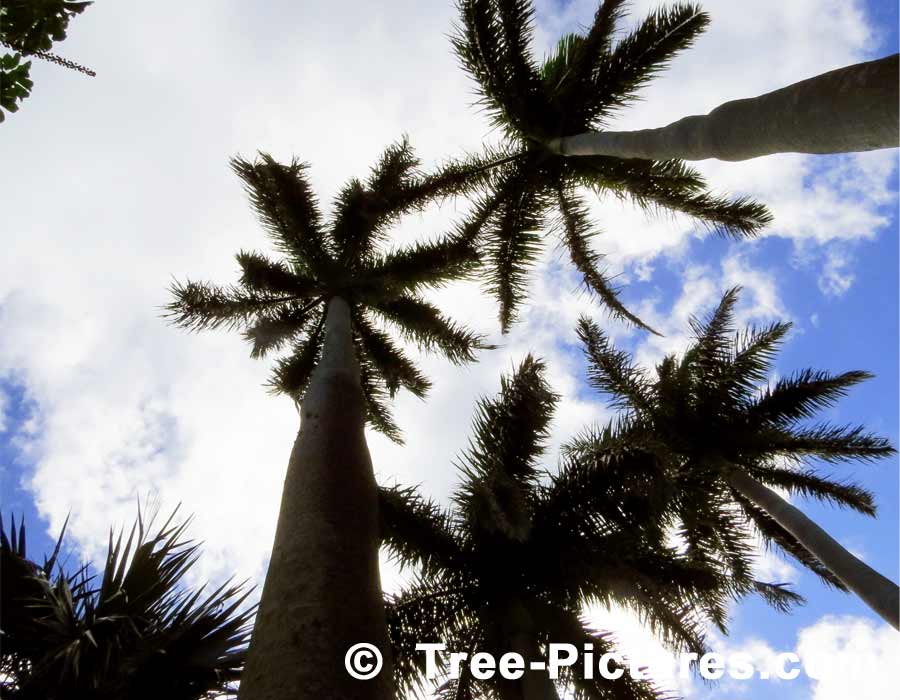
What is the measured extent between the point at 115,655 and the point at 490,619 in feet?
15.7

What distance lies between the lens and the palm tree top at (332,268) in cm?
1267

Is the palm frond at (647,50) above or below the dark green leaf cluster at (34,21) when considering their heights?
above

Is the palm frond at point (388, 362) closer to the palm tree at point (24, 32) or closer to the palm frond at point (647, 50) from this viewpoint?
the palm frond at point (647, 50)

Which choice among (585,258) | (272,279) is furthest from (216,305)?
(585,258)

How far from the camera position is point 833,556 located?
10531 millimetres

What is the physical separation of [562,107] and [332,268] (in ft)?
17.3

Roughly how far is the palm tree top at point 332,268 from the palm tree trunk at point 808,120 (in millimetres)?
6303

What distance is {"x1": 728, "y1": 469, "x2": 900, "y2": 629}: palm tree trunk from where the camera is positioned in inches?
367

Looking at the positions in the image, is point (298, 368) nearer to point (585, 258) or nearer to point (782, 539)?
point (585, 258)

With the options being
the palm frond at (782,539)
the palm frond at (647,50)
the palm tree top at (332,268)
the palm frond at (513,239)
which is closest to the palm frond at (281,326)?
the palm tree top at (332,268)

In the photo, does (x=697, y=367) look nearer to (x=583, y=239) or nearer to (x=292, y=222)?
(x=583, y=239)

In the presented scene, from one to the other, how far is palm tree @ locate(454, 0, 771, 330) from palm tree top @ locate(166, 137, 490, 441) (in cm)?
96

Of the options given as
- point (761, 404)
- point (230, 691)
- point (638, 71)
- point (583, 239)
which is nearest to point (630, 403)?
point (761, 404)

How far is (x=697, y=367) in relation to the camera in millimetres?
13609
